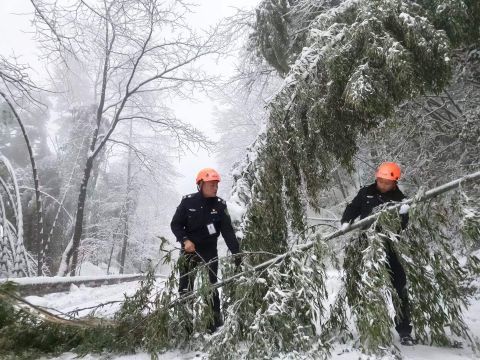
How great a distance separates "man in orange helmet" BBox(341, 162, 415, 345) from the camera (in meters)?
3.57

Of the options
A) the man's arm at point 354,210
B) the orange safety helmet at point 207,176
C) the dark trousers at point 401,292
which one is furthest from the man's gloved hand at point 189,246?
the dark trousers at point 401,292

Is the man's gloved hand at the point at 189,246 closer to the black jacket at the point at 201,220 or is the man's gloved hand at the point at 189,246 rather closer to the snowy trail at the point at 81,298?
the black jacket at the point at 201,220

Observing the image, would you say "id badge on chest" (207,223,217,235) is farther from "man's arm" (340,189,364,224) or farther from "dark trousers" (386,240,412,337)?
"dark trousers" (386,240,412,337)

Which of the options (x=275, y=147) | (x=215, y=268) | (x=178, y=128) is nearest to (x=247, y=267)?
(x=215, y=268)

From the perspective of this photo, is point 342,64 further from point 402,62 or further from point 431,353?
point 431,353

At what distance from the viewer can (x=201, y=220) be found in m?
4.35

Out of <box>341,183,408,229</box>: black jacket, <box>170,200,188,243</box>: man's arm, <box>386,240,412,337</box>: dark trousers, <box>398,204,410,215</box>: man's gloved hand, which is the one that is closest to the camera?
<box>398,204,410,215</box>: man's gloved hand

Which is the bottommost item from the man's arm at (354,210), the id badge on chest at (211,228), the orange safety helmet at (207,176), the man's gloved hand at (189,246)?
the man's gloved hand at (189,246)

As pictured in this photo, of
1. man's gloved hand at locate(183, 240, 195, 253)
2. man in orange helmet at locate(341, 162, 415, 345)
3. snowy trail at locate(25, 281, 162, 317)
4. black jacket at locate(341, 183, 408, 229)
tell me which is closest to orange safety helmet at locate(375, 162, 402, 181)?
man in orange helmet at locate(341, 162, 415, 345)

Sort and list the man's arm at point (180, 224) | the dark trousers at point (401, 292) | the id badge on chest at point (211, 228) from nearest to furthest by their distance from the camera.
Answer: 1. the dark trousers at point (401, 292)
2. the man's arm at point (180, 224)
3. the id badge on chest at point (211, 228)

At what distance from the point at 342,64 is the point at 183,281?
2829mm

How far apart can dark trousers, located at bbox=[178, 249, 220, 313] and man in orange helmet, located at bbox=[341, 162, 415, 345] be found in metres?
1.36

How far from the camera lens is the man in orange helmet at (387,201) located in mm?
3568

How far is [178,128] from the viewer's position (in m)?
14.7
